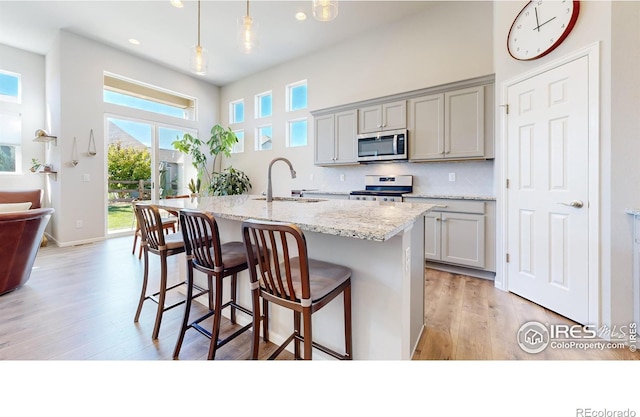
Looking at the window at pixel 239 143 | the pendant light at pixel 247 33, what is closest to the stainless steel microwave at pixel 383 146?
the pendant light at pixel 247 33

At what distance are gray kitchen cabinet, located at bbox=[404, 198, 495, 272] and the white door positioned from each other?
288 mm

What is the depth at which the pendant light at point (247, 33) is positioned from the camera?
232 cm

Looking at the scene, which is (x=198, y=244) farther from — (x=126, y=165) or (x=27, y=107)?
(x=27, y=107)

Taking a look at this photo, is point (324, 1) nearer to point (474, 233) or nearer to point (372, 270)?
point (372, 270)

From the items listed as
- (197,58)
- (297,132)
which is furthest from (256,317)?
(297,132)

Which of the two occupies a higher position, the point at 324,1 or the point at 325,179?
the point at 324,1

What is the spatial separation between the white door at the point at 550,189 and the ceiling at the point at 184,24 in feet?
7.61

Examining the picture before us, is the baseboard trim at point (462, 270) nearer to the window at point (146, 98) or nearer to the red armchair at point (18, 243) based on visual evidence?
the red armchair at point (18, 243)

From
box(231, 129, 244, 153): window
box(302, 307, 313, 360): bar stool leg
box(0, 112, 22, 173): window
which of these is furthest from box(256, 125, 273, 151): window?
box(302, 307, 313, 360): bar stool leg

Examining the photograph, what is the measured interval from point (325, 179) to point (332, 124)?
1.00 m

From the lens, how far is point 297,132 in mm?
5348

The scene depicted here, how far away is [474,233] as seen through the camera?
299 centimetres
